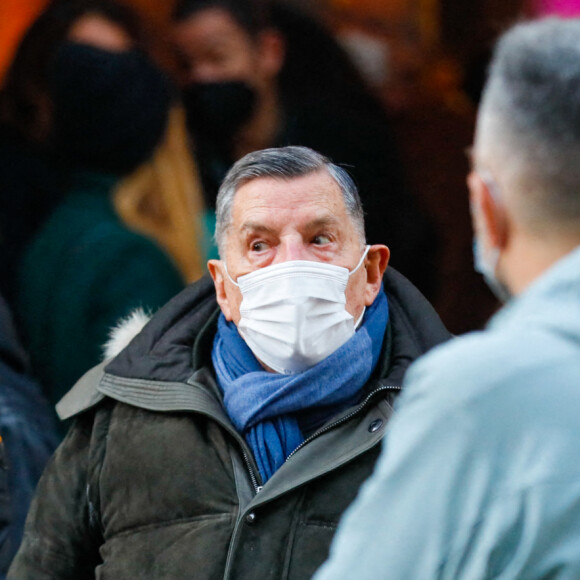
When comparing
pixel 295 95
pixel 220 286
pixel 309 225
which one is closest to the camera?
pixel 309 225

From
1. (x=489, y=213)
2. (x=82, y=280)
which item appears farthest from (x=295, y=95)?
(x=489, y=213)

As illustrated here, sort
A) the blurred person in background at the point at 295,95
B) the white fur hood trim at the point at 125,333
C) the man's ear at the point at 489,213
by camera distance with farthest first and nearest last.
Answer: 1. the blurred person in background at the point at 295,95
2. the white fur hood trim at the point at 125,333
3. the man's ear at the point at 489,213

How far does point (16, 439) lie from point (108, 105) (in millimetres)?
1675

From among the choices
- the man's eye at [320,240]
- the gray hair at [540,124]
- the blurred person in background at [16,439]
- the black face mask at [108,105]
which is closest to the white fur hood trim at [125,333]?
the blurred person in background at [16,439]

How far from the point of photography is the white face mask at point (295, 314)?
2725 mm

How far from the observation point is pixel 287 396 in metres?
2.70

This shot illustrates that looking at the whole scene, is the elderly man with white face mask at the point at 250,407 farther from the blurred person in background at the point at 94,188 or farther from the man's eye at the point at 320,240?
the blurred person in background at the point at 94,188

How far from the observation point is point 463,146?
14.6ft

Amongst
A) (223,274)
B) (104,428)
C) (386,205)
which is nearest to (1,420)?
(104,428)

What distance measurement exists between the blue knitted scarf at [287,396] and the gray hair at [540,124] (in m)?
1.23

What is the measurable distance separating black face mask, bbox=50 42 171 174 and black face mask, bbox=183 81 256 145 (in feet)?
0.38

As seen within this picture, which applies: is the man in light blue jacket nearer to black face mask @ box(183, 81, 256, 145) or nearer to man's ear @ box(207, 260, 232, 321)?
man's ear @ box(207, 260, 232, 321)

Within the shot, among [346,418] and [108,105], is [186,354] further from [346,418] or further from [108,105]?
[108,105]

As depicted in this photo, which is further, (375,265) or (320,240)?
(375,265)
